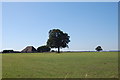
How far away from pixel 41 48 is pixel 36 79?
14032 cm

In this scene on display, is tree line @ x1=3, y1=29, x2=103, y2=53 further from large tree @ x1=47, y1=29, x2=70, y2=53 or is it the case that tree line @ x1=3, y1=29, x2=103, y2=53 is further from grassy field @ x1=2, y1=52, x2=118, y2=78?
grassy field @ x1=2, y1=52, x2=118, y2=78

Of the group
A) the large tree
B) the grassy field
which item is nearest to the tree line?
the large tree

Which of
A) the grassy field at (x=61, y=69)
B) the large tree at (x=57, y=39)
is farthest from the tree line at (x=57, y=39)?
the grassy field at (x=61, y=69)

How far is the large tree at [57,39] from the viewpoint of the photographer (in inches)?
3895

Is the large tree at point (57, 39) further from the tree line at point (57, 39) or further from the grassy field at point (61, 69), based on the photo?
the grassy field at point (61, 69)

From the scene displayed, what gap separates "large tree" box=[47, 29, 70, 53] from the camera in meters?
98.9

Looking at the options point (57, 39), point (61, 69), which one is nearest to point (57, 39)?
point (57, 39)

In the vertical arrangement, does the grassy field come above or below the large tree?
below

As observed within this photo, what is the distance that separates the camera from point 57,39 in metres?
99.8

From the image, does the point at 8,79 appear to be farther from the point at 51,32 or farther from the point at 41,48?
the point at 41,48

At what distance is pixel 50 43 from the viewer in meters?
98.8

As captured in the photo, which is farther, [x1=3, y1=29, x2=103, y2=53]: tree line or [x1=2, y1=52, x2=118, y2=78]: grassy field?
[x1=3, y1=29, x2=103, y2=53]: tree line

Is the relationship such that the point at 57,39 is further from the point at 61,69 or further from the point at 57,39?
the point at 61,69

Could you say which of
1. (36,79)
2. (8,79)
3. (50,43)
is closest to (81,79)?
(36,79)
